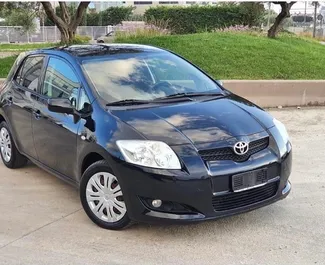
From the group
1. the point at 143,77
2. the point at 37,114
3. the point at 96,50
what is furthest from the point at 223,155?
the point at 37,114

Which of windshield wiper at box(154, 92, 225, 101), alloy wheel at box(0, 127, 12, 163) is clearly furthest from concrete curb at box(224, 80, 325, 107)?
alloy wheel at box(0, 127, 12, 163)

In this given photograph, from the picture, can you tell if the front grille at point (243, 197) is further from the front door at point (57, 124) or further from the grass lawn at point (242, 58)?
the grass lawn at point (242, 58)

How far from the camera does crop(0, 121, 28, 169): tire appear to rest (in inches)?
238

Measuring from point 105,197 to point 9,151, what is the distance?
248 cm

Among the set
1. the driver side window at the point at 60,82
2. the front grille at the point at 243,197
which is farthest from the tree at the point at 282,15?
the front grille at the point at 243,197

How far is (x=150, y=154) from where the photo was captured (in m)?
3.85

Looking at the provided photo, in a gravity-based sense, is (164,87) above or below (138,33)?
below

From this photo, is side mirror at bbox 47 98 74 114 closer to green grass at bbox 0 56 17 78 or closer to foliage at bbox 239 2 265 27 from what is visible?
green grass at bbox 0 56 17 78

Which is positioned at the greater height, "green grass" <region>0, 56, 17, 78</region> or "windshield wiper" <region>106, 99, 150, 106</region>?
"windshield wiper" <region>106, 99, 150, 106</region>

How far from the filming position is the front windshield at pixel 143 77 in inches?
185

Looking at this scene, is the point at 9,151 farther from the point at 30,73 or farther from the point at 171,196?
the point at 171,196

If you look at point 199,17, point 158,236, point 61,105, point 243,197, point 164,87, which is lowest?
point 158,236

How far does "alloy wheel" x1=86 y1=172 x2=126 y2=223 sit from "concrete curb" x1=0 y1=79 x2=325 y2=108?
6028 mm

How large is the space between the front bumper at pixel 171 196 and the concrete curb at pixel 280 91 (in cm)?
608
